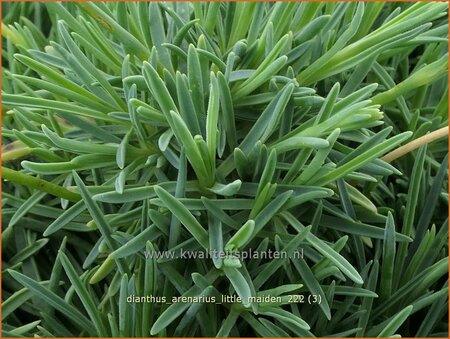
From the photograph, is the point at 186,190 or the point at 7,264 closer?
the point at 186,190

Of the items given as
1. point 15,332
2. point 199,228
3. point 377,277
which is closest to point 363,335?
point 377,277

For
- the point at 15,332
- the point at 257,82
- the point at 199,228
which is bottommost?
the point at 15,332

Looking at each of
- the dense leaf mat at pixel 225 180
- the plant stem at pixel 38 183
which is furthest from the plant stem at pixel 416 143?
the plant stem at pixel 38 183

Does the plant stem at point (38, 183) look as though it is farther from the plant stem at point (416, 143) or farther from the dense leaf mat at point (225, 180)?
the plant stem at point (416, 143)

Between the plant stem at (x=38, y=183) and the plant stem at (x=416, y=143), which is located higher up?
the plant stem at (x=416, y=143)

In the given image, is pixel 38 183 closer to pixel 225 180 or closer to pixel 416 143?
pixel 225 180

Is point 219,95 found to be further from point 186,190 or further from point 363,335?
point 363,335

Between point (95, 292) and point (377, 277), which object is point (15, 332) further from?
point (377, 277)

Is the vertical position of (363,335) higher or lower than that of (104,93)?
lower
